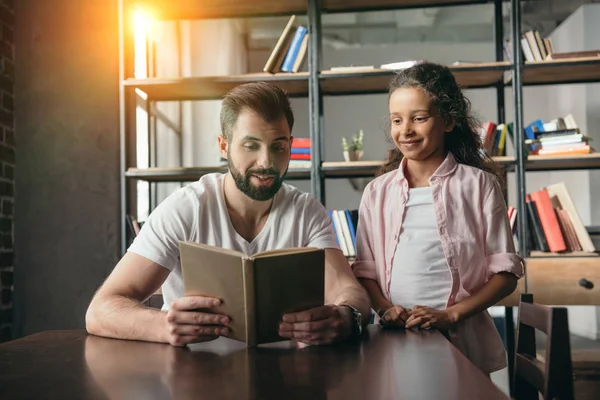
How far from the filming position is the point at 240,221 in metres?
1.51

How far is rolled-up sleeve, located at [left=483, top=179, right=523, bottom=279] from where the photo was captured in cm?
151

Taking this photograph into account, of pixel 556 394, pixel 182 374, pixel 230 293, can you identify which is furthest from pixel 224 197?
pixel 556 394

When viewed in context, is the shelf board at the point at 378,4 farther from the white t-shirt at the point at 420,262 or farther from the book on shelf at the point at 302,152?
the white t-shirt at the point at 420,262

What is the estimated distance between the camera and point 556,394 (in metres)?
Result: 1.07

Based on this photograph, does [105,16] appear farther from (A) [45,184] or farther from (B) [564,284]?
(B) [564,284]

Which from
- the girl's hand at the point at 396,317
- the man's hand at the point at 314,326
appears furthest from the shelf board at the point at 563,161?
the man's hand at the point at 314,326

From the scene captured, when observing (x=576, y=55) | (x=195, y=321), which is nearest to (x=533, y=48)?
(x=576, y=55)

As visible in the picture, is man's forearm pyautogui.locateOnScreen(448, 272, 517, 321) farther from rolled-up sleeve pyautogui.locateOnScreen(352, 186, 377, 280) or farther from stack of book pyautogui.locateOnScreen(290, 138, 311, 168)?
stack of book pyautogui.locateOnScreen(290, 138, 311, 168)

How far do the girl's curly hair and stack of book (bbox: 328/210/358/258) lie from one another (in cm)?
111

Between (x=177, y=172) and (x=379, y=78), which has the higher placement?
(x=379, y=78)

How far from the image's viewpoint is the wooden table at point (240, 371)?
78 centimetres

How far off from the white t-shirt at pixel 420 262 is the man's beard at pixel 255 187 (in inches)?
15.3

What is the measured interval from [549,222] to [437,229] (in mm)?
1401

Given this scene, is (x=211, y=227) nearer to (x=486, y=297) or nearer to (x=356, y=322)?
(x=356, y=322)
